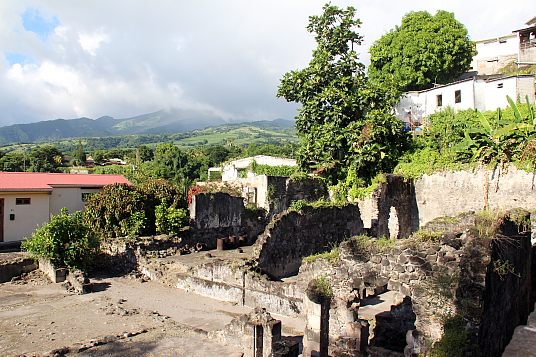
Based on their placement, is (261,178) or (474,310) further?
(261,178)

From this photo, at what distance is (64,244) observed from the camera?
1559 cm

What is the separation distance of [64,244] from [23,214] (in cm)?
814

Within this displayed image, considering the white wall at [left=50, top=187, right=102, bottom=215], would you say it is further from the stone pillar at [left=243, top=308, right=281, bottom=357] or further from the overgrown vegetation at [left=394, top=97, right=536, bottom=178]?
the stone pillar at [left=243, top=308, right=281, bottom=357]

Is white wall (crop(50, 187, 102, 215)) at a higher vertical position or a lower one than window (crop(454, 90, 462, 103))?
lower

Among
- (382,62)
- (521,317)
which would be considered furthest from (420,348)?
(382,62)

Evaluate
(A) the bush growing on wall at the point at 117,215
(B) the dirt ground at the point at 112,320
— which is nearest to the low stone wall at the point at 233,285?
(B) the dirt ground at the point at 112,320

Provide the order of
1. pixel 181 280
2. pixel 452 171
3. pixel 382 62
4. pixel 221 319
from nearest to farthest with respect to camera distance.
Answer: pixel 221 319 → pixel 181 280 → pixel 452 171 → pixel 382 62

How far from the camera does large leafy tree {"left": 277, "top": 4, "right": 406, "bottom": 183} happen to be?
20.8 meters

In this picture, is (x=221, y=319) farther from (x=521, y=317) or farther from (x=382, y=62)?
(x=382, y=62)

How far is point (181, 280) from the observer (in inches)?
567

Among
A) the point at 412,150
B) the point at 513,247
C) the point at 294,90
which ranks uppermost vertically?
the point at 294,90

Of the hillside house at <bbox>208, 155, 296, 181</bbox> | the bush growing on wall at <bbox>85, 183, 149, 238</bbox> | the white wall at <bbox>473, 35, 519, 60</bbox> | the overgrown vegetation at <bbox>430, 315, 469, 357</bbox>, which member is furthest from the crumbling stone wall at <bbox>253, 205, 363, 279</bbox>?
the white wall at <bbox>473, 35, 519, 60</bbox>

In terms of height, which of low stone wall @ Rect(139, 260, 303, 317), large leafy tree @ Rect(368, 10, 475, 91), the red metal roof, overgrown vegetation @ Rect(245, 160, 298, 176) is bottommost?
low stone wall @ Rect(139, 260, 303, 317)

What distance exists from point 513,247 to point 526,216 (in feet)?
5.90
